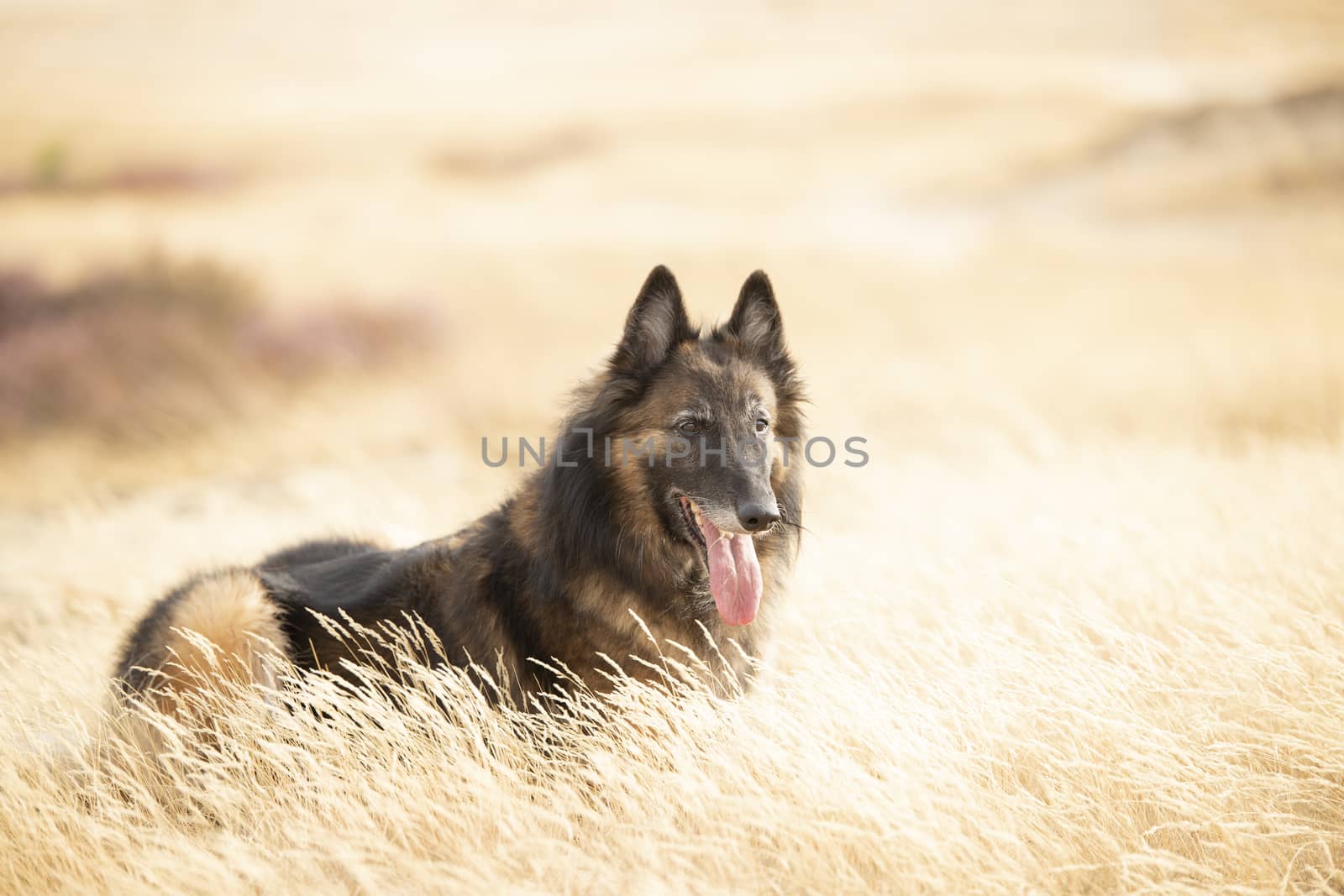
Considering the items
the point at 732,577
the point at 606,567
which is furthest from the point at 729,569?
the point at 606,567

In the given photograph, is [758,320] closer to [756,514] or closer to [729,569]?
[756,514]

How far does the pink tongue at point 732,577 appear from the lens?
13.5 ft

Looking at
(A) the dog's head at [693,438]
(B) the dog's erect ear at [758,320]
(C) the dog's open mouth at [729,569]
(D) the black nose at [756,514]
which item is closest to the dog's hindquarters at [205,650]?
(A) the dog's head at [693,438]

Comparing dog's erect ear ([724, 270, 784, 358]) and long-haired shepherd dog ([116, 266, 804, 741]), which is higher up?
dog's erect ear ([724, 270, 784, 358])

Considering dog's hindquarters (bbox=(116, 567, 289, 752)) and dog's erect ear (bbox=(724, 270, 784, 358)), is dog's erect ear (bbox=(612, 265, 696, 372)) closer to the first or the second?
dog's erect ear (bbox=(724, 270, 784, 358))

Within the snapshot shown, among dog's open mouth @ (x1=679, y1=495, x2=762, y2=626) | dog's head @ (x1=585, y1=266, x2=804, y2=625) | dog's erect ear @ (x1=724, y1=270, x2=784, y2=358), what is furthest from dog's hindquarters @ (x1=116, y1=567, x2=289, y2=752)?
dog's erect ear @ (x1=724, y1=270, x2=784, y2=358)

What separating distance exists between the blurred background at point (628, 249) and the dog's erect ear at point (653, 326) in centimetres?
474

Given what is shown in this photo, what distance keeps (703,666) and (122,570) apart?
6.16m

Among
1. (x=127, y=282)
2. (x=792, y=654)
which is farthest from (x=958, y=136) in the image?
(x=792, y=654)

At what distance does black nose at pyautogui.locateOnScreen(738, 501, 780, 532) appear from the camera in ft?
12.5

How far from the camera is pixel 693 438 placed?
4113mm

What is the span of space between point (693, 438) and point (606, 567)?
27.3 inches

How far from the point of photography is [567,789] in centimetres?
375

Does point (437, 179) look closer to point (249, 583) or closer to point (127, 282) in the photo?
point (127, 282)
